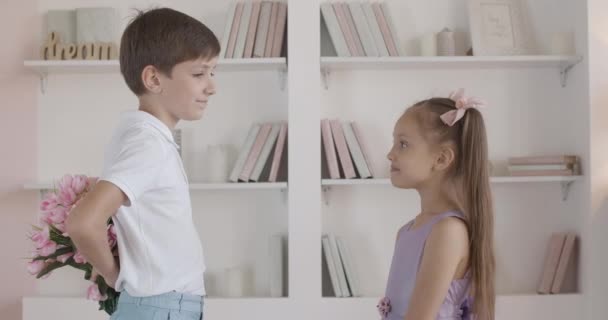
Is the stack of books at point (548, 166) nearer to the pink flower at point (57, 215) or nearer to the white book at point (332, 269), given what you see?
the white book at point (332, 269)

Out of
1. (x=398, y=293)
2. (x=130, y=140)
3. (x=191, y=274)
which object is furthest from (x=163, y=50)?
(x=398, y=293)

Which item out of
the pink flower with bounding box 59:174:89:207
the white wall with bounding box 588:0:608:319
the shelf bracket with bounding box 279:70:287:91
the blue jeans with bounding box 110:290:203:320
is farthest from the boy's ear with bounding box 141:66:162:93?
the white wall with bounding box 588:0:608:319

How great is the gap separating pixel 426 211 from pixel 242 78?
2.01 metres

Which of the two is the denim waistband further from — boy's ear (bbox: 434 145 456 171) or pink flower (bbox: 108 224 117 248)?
boy's ear (bbox: 434 145 456 171)

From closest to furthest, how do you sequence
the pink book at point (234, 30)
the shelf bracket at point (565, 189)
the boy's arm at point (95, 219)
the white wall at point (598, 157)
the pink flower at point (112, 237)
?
the boy's arm at point (95, 219)
the pink flower at point (112, 237)
the white wall at point (598, 157)
the pink book at point (234, 30)
the shelf bracket at point (565, 189)

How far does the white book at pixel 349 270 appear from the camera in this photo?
3.74 meters

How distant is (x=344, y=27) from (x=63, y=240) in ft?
6.92

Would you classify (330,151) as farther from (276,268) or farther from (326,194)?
(276,268)

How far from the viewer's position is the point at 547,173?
12.3ft

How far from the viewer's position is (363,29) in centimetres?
378

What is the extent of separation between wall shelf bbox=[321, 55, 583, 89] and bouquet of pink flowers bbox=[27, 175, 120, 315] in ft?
6.36

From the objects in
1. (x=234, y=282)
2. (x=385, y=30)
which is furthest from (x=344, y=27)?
(x=234, y=282)

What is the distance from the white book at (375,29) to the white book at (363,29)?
13 mm

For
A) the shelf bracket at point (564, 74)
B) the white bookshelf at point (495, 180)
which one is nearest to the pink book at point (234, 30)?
the white bookshelf at point (495, 180)
